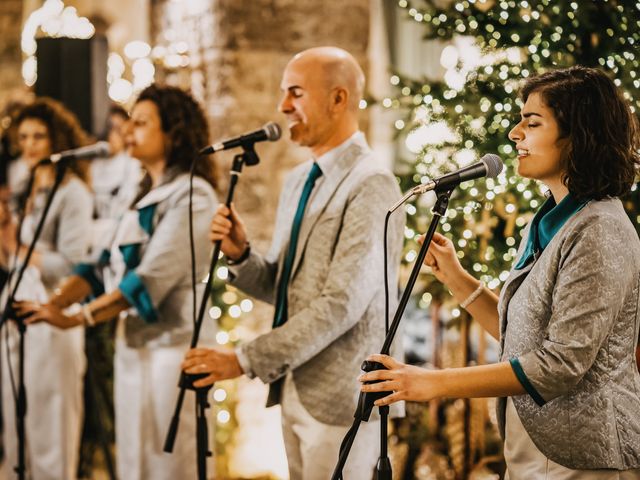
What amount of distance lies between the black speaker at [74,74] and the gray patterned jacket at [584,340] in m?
3.43

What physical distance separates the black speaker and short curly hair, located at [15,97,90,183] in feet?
1.62

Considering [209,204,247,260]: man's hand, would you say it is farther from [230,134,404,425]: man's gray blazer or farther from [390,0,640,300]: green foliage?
[390,0,640,300]: green foliage

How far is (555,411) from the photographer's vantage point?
2006 mm

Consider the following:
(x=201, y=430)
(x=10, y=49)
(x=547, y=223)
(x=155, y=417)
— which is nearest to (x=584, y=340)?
(x=547, y=223)

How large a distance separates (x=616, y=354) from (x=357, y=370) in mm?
857

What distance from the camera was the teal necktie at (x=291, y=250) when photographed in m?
2.75

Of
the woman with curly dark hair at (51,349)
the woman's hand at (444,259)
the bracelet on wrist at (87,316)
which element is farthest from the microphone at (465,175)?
the woman with curly dark hair at (51,349)

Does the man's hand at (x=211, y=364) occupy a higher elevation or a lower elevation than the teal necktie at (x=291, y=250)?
lower

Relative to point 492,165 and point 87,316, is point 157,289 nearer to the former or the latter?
point 87,316

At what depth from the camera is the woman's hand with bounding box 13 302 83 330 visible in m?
3.56

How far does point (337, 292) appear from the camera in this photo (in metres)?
2.56

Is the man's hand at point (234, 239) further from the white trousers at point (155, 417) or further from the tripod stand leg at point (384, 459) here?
the tripod stand leg at point (384, 459)

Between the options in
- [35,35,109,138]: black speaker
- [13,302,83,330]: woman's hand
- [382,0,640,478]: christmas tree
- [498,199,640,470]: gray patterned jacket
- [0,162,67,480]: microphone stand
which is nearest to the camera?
[498,199,640,470]: gray patterned jacket

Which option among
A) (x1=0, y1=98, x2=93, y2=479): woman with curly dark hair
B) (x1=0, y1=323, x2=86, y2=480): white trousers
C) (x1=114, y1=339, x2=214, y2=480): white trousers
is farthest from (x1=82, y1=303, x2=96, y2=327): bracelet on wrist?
(x1=0, y1=323, x2=86, y2=480): white trousers
